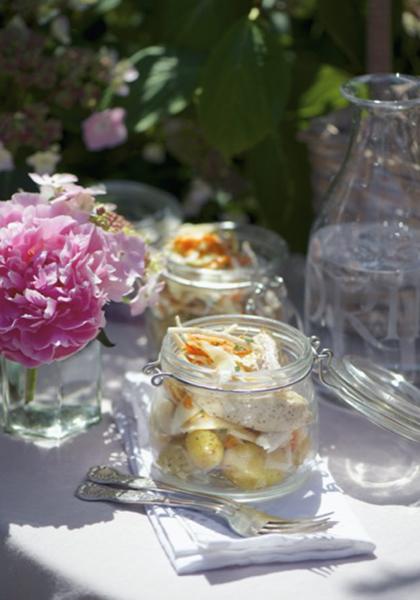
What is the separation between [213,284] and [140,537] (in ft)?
1.13

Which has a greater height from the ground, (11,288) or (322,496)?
(11,288)

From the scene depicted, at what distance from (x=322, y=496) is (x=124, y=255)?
29 cm

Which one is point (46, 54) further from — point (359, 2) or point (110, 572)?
point (110, 572)

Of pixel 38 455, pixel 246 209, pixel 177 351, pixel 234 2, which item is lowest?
pixel 246 209

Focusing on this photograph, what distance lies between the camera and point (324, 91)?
1562 mm

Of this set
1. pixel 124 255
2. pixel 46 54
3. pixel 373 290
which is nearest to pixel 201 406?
pixel 124 255

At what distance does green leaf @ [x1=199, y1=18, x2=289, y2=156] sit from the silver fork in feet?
1.66

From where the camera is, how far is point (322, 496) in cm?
94

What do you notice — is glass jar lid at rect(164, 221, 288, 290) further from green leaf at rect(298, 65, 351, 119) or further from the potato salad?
green leaf at rect(298, 65, 351, 119)

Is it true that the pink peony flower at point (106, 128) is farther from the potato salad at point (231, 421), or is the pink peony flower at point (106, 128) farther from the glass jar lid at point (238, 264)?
the potato salad at point (231, 421)

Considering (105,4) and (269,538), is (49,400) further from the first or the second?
(105,4)

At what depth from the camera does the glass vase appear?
1057 millimetres

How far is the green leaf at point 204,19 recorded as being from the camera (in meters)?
1.50

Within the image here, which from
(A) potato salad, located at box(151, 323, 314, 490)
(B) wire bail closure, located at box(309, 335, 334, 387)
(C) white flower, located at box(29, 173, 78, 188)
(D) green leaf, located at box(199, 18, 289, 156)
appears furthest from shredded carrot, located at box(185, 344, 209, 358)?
(D) green leaf, located at box(199, 18, 289, 156)
